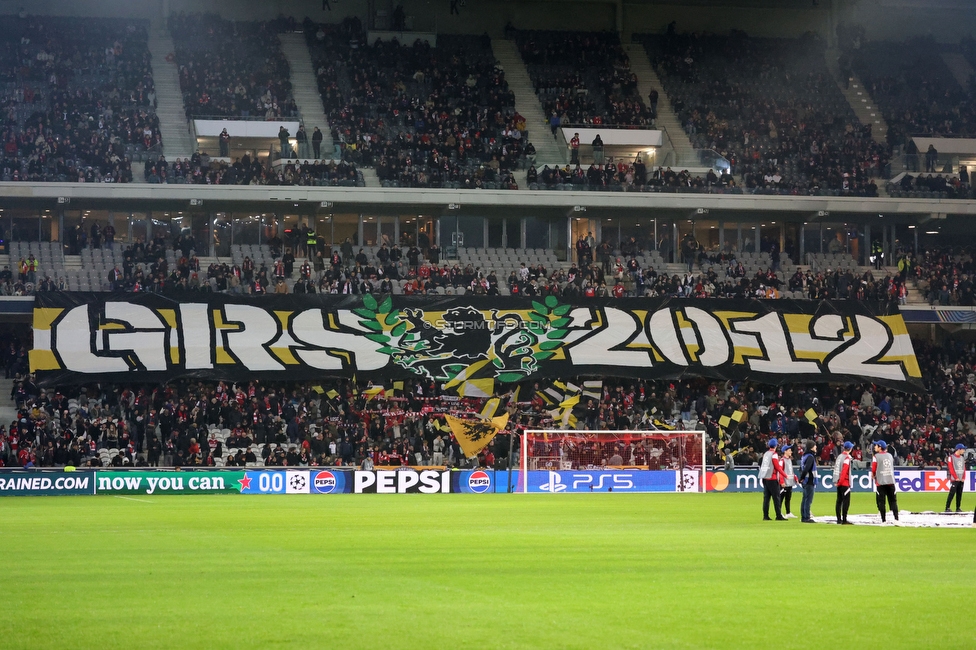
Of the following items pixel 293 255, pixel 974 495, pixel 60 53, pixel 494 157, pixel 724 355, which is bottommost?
pixel 974 495

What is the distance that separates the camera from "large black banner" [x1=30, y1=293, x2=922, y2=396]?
50.1 m

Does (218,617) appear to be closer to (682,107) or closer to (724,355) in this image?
(724,355)

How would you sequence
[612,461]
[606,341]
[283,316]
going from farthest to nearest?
[606,341], [283,316], [612,461]

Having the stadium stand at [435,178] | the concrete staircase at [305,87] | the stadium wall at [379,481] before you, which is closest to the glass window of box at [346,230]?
the stadium stand at [435,178]

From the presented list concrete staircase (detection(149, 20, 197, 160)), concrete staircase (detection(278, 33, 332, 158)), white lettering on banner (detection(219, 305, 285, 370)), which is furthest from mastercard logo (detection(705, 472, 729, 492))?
concrete staircase (detection(149, 20, 197, 160))

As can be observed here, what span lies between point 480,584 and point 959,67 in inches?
2712

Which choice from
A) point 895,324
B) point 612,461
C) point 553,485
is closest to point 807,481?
point 553,485

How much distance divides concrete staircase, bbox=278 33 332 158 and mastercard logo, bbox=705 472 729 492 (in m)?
24.9

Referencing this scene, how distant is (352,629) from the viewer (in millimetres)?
10625

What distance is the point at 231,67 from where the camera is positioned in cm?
6431

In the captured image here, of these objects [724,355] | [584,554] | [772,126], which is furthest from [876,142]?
[584,554]

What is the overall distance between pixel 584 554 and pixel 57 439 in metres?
31.0

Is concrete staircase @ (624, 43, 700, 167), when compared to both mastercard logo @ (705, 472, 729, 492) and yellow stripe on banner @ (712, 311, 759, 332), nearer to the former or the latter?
yellow stripe on banner @ (712, 311, 759, 332)

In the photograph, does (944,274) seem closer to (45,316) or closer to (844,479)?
(844,479)
